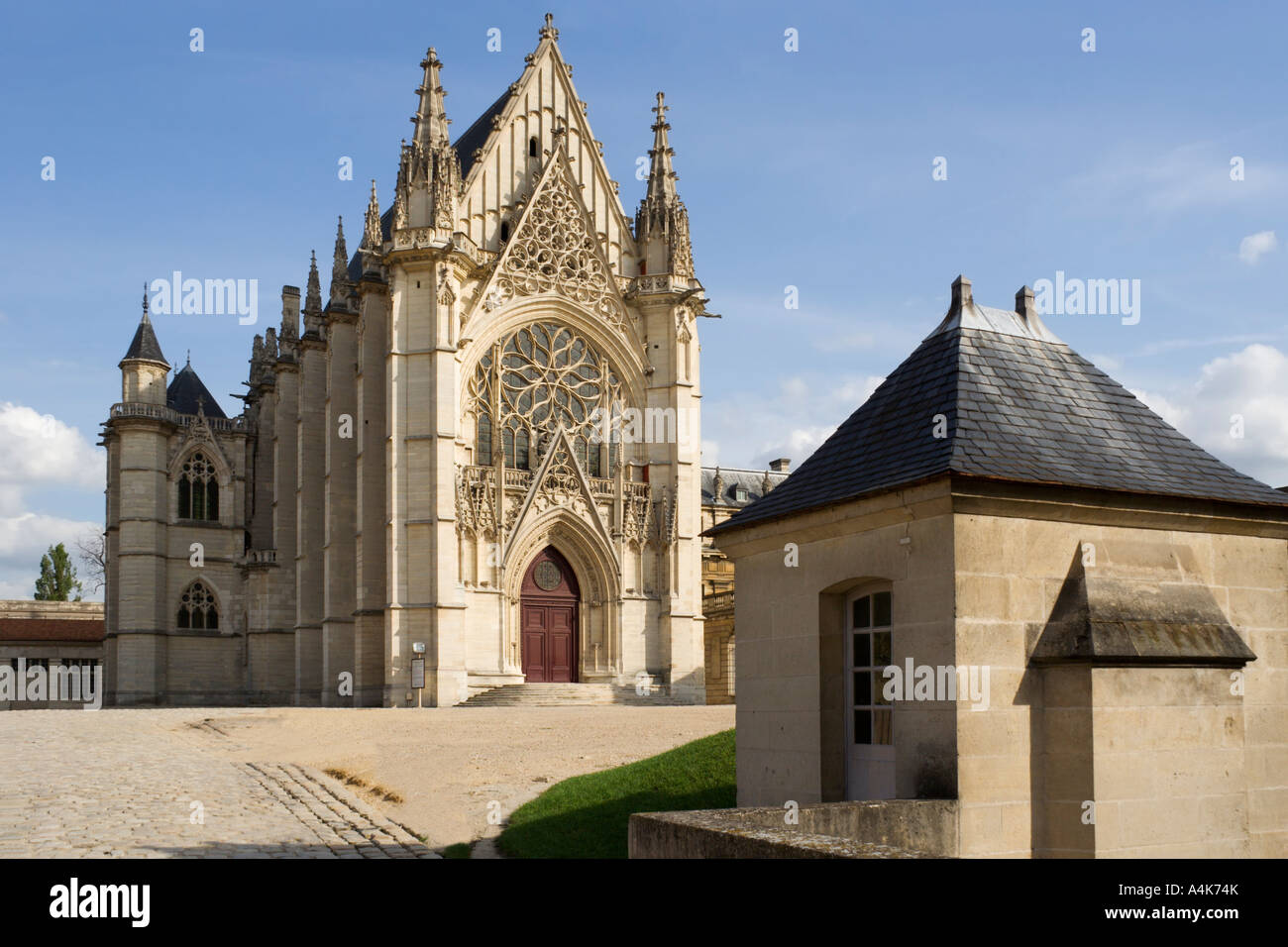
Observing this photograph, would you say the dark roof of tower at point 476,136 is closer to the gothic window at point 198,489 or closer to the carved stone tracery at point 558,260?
the carved stone tracery at point 558,260

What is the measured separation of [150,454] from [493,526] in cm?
1899

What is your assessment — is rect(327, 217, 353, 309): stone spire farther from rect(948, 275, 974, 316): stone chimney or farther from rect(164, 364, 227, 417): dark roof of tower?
rect(948, 275, 974, 316): stone chimney

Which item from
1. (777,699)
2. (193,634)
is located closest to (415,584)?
(193,634)

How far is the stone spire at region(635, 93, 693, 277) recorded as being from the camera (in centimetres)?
4284

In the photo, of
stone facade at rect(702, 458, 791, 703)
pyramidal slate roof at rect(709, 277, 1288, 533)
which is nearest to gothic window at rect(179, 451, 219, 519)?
stone facade at rect(702, 458, 791, 703)

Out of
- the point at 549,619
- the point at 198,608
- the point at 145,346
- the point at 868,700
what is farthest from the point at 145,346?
the point at 868,700

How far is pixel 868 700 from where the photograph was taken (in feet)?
33.0

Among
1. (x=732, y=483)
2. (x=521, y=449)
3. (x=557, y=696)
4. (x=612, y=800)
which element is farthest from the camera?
(x=732, y=483)

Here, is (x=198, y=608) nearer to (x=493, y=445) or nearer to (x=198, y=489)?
(x=198, y=489)

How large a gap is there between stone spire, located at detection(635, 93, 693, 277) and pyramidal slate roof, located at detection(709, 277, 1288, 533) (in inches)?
1262

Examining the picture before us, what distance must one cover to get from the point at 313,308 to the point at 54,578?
36.3 metres

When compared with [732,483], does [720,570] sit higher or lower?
lower

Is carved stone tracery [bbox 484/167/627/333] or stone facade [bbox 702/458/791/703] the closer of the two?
carved stone tracery [bbox 484/167/627/333]
